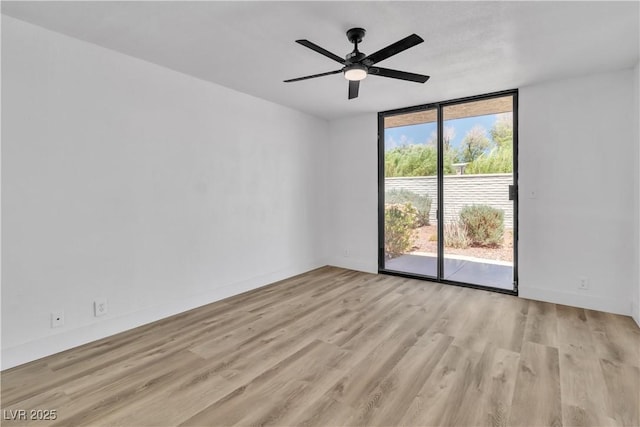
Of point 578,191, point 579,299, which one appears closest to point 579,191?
point 578,191

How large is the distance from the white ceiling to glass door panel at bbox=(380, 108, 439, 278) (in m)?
1.10

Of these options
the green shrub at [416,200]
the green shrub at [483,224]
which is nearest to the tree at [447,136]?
the green shrub at [416,200]

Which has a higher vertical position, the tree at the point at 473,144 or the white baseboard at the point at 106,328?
the tree at the point at 473,144

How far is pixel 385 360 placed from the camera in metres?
2.46

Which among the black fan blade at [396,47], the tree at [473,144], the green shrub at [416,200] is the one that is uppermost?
the black fan blade at [396,47]

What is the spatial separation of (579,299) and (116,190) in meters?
4.94

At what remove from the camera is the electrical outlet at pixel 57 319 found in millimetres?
2561

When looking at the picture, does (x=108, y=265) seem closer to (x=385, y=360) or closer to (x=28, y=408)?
(x=28, y=408)

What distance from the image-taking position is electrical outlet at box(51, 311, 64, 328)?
8.40 feet

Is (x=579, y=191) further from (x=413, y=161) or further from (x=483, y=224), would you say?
(x=413, y=161)

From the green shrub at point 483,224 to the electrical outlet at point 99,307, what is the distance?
4.24 metres

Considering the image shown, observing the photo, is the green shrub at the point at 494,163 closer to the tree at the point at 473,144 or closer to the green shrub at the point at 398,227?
the tree at the point at 473,144

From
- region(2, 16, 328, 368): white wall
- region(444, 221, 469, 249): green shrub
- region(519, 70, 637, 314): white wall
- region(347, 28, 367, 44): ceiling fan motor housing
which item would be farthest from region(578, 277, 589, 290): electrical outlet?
region(2, 16, 328, 368): white wall

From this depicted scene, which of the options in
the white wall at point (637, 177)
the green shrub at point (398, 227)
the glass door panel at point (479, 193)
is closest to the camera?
the white wall at point (637, 177)
